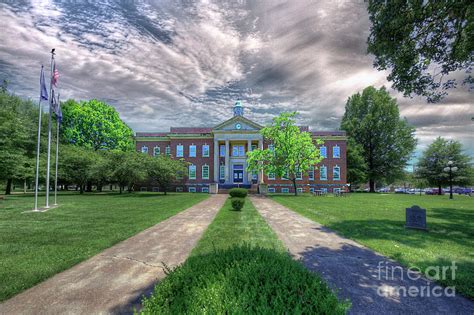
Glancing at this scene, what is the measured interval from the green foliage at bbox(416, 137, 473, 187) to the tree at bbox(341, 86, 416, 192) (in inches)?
110

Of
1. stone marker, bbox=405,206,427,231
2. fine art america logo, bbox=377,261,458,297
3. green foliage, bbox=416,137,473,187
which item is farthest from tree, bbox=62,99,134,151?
green foliage, bbox=416,137,473,187

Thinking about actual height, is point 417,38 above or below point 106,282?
above

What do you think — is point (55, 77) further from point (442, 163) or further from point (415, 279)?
point (442, 163)

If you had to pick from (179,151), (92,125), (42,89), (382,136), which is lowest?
(179,151)

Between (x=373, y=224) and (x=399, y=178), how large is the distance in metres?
42.5

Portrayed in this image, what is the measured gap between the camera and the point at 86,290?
397cm

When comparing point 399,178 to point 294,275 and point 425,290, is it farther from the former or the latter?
point 294,275

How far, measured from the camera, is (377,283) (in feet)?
13.9

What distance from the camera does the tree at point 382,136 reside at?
42.5 m

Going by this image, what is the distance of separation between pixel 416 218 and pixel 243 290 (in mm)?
10468

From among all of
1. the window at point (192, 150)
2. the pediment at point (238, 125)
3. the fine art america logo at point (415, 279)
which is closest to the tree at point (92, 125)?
the window at point (192, 150)

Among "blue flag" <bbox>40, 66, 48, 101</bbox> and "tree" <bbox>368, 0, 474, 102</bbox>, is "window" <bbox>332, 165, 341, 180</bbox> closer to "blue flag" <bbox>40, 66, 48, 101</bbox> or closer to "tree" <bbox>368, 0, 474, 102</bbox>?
"tree" <bbox>368, 0, 474, 102</bbox>

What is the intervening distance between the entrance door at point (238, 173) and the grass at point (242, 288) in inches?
1507

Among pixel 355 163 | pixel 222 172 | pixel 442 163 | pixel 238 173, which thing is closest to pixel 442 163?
pixel 442 163
